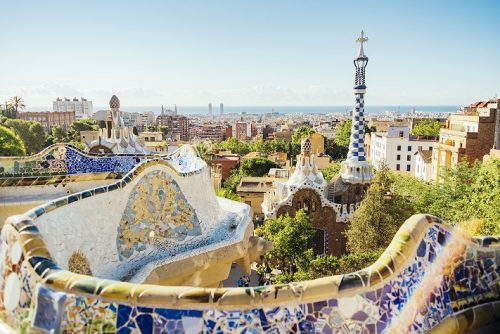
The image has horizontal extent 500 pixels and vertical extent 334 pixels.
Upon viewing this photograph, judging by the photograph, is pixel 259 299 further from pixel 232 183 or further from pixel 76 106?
pixel 76 106

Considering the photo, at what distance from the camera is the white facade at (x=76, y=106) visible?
165625 mm

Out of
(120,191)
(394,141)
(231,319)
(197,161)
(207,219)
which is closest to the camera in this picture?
(231,319)

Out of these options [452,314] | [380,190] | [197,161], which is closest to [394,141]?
[380,190]

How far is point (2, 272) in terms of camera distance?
2.82 metres

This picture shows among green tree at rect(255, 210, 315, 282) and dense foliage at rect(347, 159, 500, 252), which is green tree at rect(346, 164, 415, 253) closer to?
dense foliage at rect(347, 159, 500, 252)

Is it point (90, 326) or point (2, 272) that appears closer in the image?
point (90, 326)

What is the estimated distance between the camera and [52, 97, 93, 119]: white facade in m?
166

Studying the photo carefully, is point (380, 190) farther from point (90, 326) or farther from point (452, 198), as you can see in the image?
point (90, 326)

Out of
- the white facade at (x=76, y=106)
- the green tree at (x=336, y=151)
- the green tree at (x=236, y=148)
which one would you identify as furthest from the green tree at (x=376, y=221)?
the white facade at (x=76, y=106)

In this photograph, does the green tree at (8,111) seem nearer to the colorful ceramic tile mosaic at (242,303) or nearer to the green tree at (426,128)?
the green tree at (426,128)

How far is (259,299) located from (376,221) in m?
14.7

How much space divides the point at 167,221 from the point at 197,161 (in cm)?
178

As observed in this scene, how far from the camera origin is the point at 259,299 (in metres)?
2.36

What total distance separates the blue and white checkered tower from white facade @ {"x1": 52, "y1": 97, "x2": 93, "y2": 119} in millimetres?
156418
